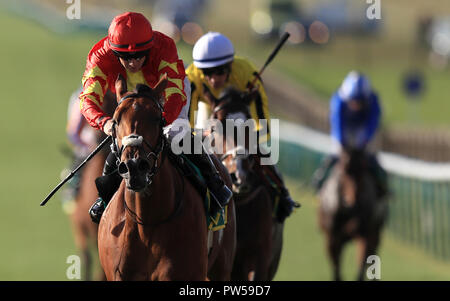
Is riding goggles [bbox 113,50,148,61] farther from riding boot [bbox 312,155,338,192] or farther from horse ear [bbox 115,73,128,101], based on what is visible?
A: riding boot [bbox 312,155,338,192]

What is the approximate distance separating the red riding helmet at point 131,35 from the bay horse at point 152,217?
38 centimetres

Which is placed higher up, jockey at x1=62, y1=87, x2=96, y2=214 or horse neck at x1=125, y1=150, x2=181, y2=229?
jockey at x1=62, y1=87, x2=96, y2=214

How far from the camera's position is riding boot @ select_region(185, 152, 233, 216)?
735cm

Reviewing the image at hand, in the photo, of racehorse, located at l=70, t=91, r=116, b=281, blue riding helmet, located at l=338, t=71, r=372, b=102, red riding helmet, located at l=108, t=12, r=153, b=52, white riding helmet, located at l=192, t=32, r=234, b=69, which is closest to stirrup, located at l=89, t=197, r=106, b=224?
red riding helmet, located at l=108, t=12, r=153, b=52

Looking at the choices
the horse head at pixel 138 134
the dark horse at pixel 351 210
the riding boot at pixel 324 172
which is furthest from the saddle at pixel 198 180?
the riding boot at pixel 324 172

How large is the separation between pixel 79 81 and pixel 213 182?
26.8m

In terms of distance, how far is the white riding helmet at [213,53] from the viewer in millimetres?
8875

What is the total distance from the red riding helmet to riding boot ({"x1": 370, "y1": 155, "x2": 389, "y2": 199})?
6.40 metres

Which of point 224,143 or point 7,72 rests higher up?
point 7,72

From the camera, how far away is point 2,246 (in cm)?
1747

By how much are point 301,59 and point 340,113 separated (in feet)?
84.8

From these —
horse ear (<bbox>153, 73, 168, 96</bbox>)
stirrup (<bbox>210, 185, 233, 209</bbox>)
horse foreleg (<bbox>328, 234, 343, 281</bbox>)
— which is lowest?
stirrup (<bbox>210, 185, 233, 209</bbox>)
